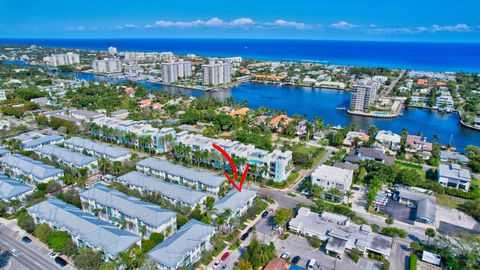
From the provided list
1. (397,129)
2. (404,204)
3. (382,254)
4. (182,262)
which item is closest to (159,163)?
(182,262)

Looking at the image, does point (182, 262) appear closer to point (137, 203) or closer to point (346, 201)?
point (137, 203)

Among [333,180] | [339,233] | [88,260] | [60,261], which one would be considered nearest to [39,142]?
[60,261]

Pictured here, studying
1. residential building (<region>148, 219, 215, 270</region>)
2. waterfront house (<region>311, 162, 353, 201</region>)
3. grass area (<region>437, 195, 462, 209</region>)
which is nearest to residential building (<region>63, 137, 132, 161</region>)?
residential building (<region>148, 219, 215, 270</region>)

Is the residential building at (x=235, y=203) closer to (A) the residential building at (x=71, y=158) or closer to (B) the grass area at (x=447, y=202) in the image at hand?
(A) the residential building at (x=71, y=158)

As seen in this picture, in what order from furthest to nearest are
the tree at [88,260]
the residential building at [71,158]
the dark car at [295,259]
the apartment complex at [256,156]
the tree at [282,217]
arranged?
1. the residential building at [71,158]
2. the apartment complex at [256,156]
3. the tree at [282,217]
4. the dark car at [295,259]
5. the tree at [88,260]

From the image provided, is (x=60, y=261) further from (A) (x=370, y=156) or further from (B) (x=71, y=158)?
(A) (x=370, y=156)

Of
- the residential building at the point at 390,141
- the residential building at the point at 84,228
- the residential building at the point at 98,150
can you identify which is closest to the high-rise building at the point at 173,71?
the residential building at the point at 98,150

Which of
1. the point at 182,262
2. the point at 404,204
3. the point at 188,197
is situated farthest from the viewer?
the point at 404,204
